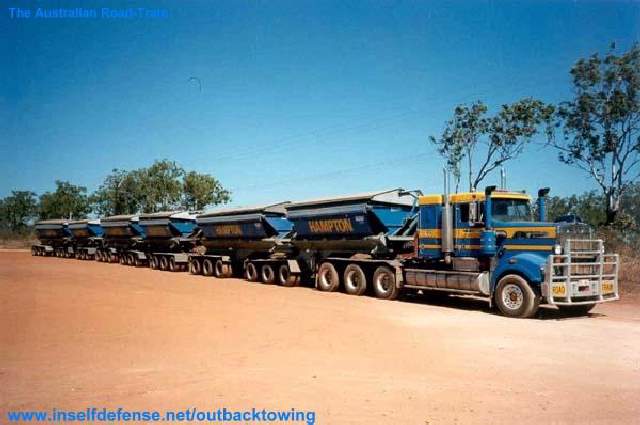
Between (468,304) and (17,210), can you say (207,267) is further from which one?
(17,210)

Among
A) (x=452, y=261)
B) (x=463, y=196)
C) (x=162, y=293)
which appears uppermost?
(x=463, y=196)

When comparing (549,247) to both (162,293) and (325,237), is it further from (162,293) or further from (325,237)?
(162,293)

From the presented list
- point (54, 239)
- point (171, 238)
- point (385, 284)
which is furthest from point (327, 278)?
point (54, 239)

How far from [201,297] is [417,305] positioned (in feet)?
21.3

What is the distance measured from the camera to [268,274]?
21.7 metres

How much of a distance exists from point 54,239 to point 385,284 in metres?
39.6

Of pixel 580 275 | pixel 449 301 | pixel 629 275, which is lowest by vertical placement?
pixel 449 301

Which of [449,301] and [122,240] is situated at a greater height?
[122,240]

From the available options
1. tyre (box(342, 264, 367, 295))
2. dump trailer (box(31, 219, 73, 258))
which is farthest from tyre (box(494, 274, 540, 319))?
dump trailer (box(31, 219, 73, 258))

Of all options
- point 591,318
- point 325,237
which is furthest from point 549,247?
point 325,237

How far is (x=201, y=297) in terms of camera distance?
51.4 ft

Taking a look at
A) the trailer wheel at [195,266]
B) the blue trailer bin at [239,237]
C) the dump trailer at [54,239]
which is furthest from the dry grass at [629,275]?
the dump trailer at [54,239]

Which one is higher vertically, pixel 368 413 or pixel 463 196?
Answer: pixel 463 196

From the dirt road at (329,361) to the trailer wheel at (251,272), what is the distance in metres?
9.23
